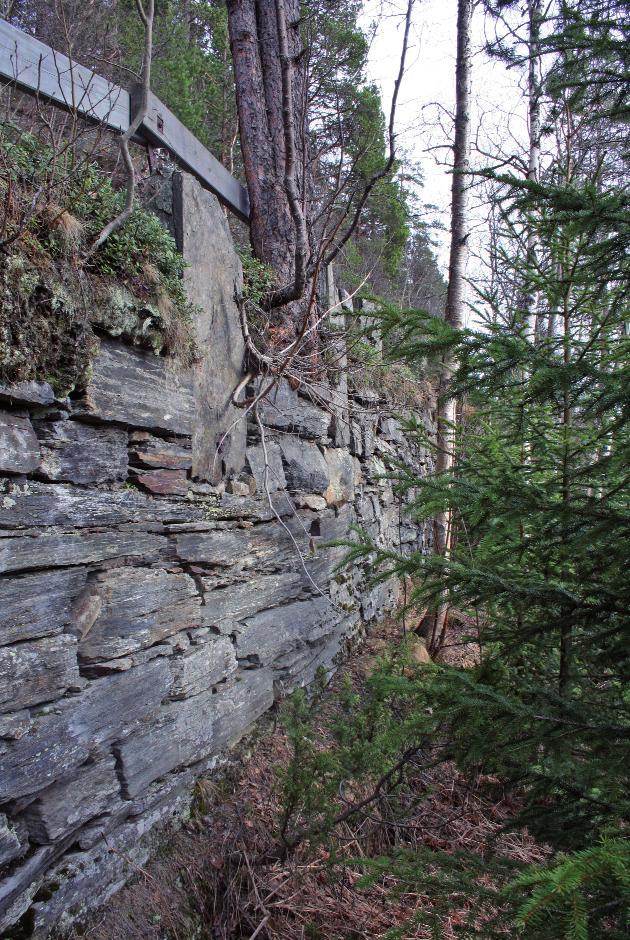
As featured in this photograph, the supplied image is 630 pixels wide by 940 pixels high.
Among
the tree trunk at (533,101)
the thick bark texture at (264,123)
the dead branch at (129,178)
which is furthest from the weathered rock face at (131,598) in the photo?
the tree trunk at (533,101)

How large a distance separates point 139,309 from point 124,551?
1.20 metres

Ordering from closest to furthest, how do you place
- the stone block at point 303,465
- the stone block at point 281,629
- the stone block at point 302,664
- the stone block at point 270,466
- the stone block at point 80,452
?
the stone block at point 80,452 → the stone block at point 281,629 → the stone block at point 270,466 → the stone block at point 302,664 → the stone block at point 303,465

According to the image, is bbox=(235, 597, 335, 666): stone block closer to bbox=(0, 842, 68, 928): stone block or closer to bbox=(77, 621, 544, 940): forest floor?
bbox=(77, 621, 544, 940): forest floor

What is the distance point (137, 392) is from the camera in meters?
2.90

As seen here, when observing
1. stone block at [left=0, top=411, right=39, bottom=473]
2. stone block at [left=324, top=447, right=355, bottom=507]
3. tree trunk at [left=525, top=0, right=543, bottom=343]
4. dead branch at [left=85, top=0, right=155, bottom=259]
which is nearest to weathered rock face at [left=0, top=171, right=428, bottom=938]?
stone block at [left=0, top=411, right=39, bottom=473]

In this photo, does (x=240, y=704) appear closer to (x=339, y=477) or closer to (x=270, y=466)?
(x=270, y=466)

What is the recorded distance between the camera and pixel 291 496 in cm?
442

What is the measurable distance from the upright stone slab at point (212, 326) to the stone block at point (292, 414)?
16.4 inches

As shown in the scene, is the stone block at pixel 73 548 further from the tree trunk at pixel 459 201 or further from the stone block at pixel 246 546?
the tree trunk at pixel 459 201

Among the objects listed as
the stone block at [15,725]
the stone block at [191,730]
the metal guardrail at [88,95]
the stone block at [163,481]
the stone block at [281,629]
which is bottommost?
the stone block at [191,730]

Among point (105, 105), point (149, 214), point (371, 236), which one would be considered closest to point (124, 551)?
point (149, 214)

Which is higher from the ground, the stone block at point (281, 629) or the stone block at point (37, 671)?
the stone block at point (37, 671)

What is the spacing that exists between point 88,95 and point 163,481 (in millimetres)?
2229

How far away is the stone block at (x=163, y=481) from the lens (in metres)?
2.92
